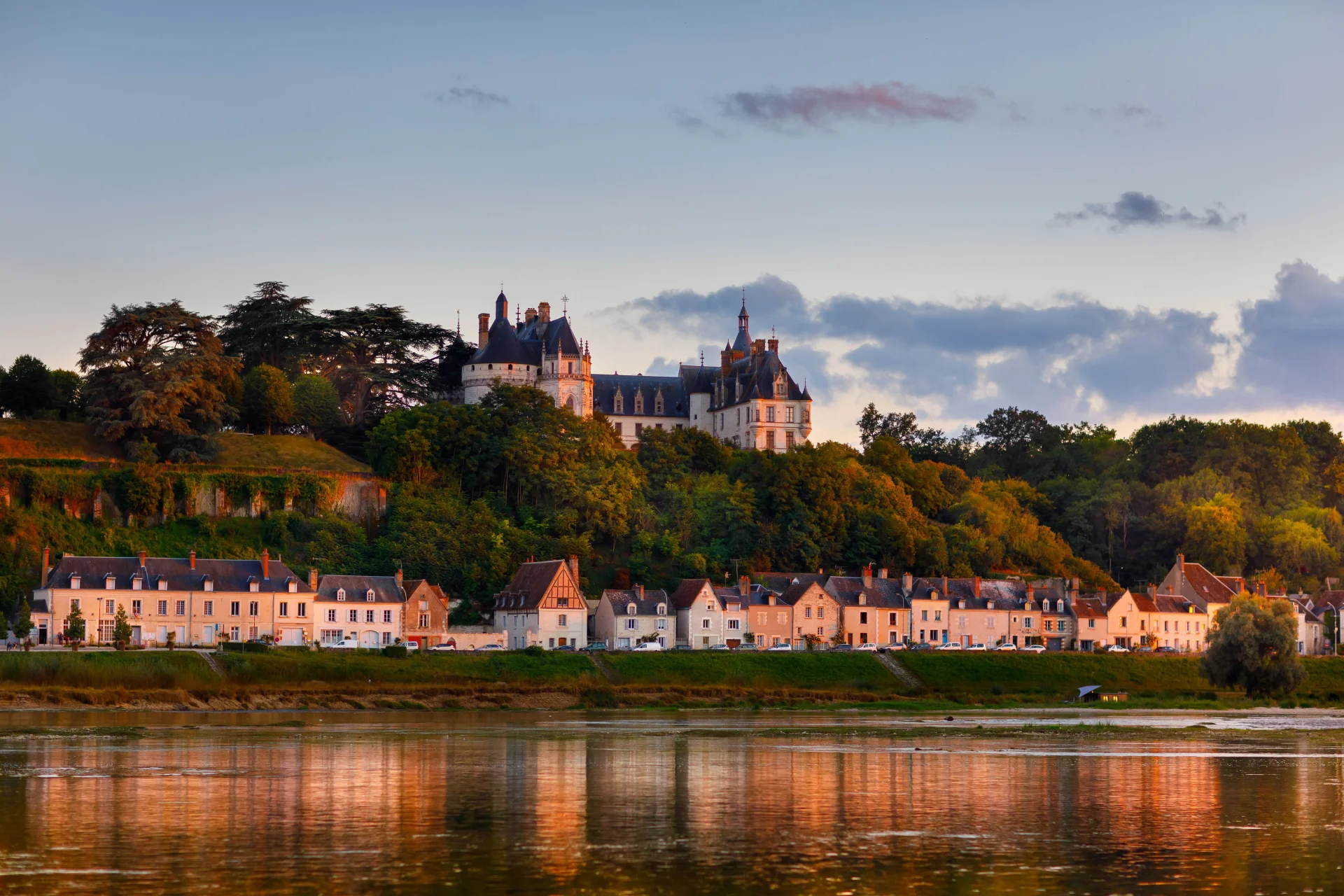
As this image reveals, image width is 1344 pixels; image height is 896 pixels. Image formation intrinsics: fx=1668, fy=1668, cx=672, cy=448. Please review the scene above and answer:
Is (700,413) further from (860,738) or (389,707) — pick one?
(860,738)

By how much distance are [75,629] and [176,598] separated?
684cm

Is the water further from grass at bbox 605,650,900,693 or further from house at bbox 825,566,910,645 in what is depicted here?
house at bbox 825,566,910,645

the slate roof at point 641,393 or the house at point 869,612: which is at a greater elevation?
the slate roof at point 641,393

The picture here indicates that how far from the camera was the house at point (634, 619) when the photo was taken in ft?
292

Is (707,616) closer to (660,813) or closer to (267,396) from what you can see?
(267,396)

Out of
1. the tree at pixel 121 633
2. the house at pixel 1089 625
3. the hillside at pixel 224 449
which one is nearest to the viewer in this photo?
the tree at pixel 121 633

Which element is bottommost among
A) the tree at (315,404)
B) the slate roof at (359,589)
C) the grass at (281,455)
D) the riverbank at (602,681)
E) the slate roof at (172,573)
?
the riverbank at (602,681)

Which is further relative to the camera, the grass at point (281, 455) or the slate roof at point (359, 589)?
the grass at point (281, 455)

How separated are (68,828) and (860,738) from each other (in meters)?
30.0

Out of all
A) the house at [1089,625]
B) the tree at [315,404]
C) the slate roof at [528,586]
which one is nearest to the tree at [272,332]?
the tree at [315,404]

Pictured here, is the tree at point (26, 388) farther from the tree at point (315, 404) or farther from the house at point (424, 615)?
the house at point (424, 615)

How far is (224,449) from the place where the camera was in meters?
102

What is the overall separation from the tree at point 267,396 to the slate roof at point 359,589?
23.8m

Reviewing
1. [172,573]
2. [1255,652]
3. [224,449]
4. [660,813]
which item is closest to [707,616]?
[172,573]
